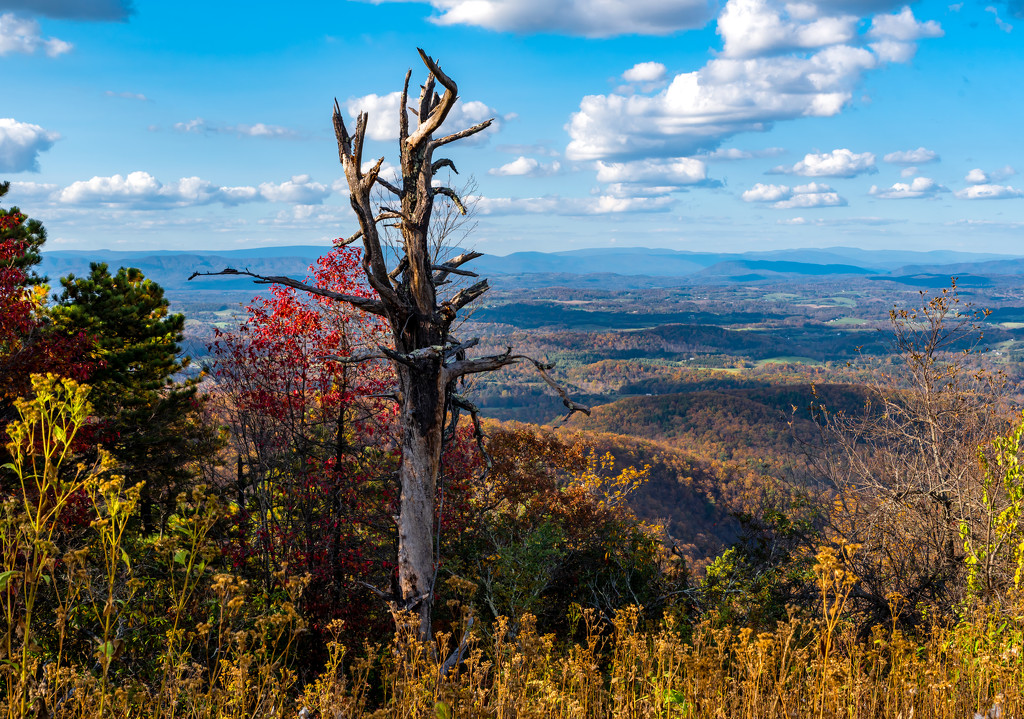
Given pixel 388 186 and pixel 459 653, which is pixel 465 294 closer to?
pixel 388 186

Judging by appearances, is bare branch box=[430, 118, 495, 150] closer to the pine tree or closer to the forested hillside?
the forested hillside

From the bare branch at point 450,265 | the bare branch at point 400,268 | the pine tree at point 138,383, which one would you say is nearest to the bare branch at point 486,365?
the bare branch at point 450,265

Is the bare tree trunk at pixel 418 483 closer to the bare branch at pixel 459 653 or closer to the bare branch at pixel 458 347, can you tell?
the bare branch at pixel 458 347

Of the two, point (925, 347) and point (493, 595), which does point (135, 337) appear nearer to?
point (493, 595)

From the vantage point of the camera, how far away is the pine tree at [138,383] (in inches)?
456

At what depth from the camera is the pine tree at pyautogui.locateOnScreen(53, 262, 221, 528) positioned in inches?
456

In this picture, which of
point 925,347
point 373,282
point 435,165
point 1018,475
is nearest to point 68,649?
point 373,282

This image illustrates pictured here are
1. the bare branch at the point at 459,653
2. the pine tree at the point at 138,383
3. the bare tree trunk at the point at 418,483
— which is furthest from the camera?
the pine tree at the point at 138,383

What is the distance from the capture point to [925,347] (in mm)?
8859

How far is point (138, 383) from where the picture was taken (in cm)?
1241

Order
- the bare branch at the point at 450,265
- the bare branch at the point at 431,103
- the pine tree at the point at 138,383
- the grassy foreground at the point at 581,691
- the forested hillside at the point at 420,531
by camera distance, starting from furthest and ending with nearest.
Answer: the pine tree at the point at 138,383 < the bare branch at the point at 450,265 < the bare branch at the point at 431,103 < the forested hillside at the point at 420,531 < the grassy foreground at the point at 581,691

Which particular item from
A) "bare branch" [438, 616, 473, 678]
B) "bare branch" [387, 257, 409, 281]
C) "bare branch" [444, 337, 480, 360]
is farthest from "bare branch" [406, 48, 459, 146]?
"bare branch" [438, 616, 473, 678]

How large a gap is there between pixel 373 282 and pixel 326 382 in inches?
174

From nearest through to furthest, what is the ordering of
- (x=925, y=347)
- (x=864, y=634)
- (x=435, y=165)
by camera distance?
(x=435, y=165), (x=864, y=634), (x=925, y=347)
